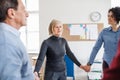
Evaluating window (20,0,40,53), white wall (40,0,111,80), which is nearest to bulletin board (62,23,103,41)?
white wall (40,0,111,80)

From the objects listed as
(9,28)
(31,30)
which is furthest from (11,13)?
(31,30)

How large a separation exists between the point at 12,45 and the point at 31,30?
17.8ft

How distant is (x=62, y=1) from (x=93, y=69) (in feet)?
→ 6.01

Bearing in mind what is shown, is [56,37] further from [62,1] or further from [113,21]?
[62,1]

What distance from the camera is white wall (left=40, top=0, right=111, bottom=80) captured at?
5.85 metres

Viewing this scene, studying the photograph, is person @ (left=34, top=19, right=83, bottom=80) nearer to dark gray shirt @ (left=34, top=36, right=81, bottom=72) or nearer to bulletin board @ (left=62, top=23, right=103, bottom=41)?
dark gray shirt @ (left=34, top=36, right=81, bottom=72)

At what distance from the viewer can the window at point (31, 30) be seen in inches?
259

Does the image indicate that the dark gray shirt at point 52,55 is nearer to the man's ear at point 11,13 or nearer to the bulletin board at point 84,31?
the man's ear at point 11,13

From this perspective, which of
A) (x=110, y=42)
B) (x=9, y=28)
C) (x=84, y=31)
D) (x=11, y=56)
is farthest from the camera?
(x=84, y=31)

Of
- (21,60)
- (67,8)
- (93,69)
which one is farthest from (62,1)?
(21,60)

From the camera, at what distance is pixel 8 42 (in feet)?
4.21

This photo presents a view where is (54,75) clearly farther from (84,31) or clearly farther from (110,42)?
(84,31)

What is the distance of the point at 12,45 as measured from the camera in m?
1.29

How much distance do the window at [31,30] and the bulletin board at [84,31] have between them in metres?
1.15
